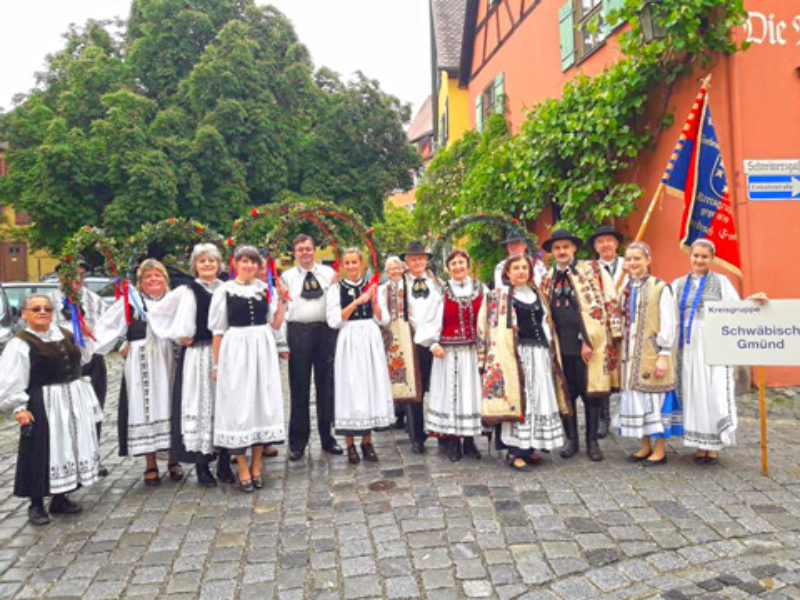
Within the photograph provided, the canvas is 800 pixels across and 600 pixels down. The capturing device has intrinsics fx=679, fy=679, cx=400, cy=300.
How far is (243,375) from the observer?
16.3ft

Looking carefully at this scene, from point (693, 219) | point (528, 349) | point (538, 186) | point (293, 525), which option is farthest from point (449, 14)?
point (293, 525)

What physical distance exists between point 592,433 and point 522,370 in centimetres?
83

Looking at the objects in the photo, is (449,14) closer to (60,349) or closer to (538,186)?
(538,186)

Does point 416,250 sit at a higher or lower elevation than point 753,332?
higher

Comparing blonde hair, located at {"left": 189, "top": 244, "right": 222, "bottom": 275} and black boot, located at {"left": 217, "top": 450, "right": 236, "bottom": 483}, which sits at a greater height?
blonde hair, located at {"left": 189, "top": 244, "right": 222, "bottom": 275}

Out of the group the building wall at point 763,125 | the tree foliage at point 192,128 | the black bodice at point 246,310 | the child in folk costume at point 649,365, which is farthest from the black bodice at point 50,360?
the tree foliage at point 192,128

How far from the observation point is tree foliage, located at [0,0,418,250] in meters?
17.8

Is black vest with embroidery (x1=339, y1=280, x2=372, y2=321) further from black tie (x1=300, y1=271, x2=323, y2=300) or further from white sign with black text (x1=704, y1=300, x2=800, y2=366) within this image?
white sign with black text (x1=704, y1=300, x2=800, y2=366)

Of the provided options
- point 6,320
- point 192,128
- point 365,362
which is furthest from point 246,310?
point 192,128

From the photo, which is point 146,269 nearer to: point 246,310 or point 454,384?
point 246,310

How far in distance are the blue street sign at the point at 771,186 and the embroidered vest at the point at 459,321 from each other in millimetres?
4240

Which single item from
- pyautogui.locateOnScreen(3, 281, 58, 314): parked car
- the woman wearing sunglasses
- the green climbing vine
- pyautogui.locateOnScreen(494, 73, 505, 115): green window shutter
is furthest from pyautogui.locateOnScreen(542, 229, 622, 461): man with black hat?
pyautogui.locateOnScreen(3, 281, 58, 314): parked car

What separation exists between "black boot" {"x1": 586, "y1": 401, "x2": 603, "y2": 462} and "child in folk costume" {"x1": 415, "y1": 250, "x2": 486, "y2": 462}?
34.6 inches

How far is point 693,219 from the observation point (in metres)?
7.54
